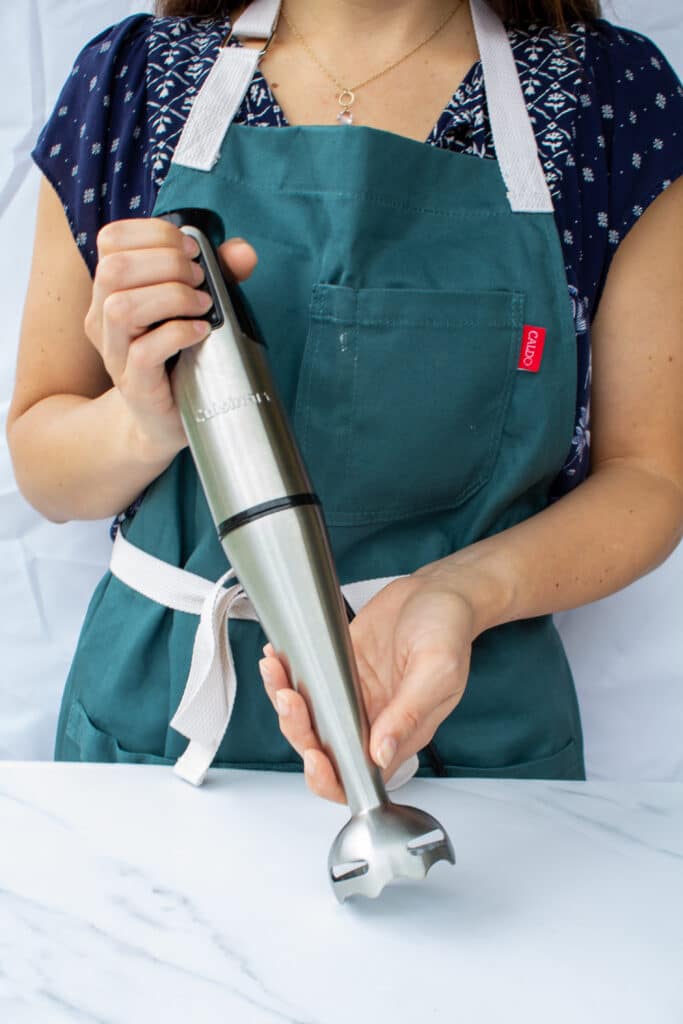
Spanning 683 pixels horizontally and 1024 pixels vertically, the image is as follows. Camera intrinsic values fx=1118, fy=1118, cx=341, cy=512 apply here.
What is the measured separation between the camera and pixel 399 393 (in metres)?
0.75

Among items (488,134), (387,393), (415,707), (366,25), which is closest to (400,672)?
(415,707)

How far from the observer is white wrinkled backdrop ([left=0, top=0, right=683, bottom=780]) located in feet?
3.44

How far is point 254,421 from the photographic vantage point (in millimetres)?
534

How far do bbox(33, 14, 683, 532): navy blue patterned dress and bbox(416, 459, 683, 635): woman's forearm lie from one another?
0.17ft

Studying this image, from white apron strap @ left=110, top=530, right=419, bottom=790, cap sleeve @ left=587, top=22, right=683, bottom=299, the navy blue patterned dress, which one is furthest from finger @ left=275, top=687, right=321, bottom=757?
cap sleeve @ left=587, top=22, right=683, bottom=299

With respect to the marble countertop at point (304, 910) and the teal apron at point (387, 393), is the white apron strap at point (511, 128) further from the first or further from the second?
the marble countertop at point (304, 910)

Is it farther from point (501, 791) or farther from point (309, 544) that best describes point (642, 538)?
point (309, 544)

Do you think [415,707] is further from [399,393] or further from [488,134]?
[488,134]

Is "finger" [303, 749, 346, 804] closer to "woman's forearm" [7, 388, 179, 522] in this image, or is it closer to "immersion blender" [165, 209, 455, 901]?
"immersion blender" [165, 209, 455, 901]

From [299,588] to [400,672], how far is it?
11cm

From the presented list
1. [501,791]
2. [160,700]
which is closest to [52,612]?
[160,700]

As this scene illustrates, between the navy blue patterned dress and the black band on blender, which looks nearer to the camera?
the black band on blender

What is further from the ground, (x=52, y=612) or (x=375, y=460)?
(x=375, y=460)

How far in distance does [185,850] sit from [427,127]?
55cm
